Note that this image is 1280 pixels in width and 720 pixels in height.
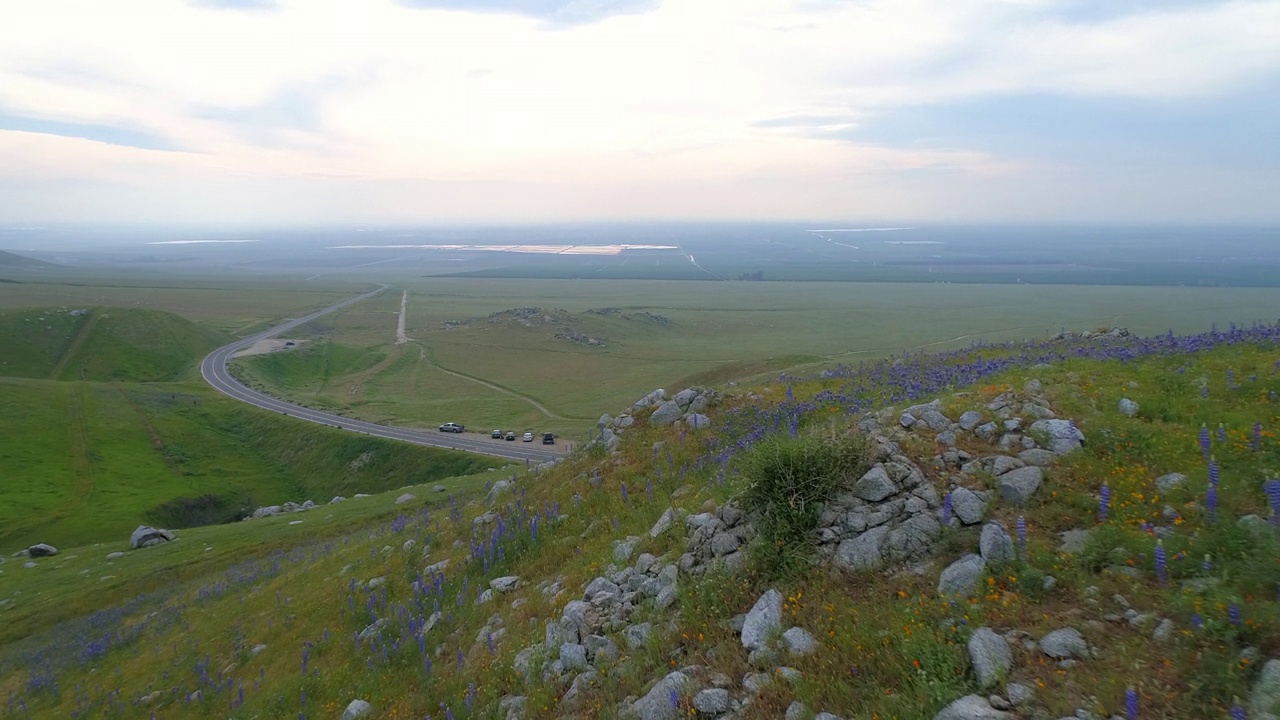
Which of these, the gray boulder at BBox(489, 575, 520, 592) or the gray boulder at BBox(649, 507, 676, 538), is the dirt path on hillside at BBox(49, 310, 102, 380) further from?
the gray boulder at BBox(649, 507, 676, 538)

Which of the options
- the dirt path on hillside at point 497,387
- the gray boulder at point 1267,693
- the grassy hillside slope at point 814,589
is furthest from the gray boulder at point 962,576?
the dirt path on hillside at point 497,387

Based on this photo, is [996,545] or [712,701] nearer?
[712,701]

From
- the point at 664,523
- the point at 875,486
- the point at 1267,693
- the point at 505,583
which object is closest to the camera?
the point at 1267,693

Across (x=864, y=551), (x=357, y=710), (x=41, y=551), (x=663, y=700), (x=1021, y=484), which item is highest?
(x=1021, y=484)

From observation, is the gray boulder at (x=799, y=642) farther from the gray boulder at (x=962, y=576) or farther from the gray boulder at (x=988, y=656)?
the gray boulder at (x=988, y=656)

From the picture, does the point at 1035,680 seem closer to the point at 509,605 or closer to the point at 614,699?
the point at 614,699

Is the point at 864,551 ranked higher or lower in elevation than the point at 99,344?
higher

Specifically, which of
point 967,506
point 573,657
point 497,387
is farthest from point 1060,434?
point 497,387

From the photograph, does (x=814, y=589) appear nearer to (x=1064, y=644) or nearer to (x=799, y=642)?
(x=799, y=642)
